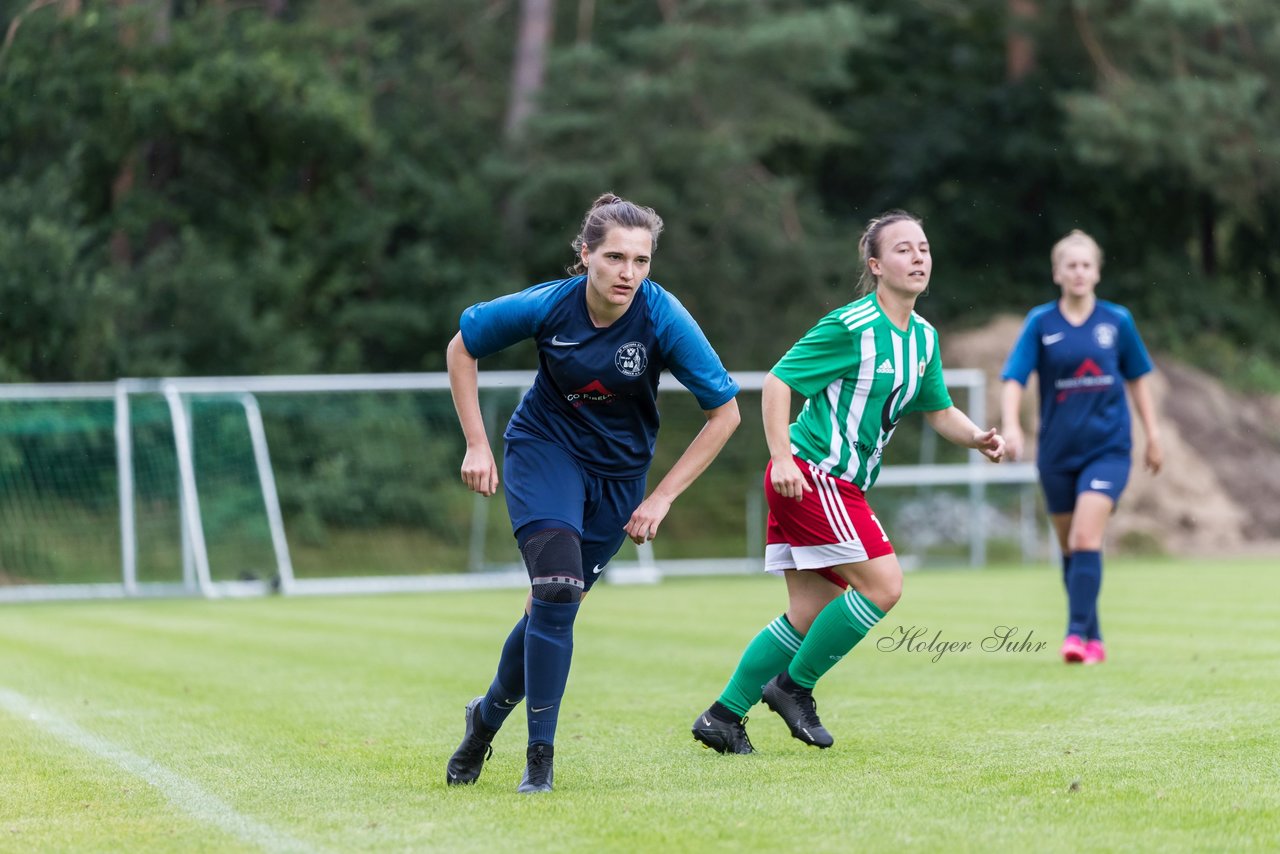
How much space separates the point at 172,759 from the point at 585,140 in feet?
70.9

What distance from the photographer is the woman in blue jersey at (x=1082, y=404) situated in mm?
9062

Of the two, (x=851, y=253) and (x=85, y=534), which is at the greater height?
(x=851, y=253)

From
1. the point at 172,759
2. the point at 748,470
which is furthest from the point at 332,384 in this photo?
the point at 172,759

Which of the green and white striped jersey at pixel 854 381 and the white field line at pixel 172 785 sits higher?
the green and white striped jersey at pixel 854 381

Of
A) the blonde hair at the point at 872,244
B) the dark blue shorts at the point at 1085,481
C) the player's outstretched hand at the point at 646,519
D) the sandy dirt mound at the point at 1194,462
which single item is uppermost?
the blonde hair at the point at 872,244

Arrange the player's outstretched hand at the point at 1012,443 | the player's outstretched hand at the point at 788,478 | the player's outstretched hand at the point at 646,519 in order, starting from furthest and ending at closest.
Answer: the player's outstretched hand at the point at 1012,443 < the player's outstretched hand at the point at 788,478 < the player's outstretched hand at the point at 646,519

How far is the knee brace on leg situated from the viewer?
5145mm

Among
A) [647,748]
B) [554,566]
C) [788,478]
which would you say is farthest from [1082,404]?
[554,566]

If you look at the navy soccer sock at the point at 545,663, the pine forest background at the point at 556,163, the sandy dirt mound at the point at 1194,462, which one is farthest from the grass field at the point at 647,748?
the sandy dirt mound at the point at 1194,462

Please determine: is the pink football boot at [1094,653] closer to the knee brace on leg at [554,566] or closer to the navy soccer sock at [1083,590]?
the navy soccer sock at [1083,590]

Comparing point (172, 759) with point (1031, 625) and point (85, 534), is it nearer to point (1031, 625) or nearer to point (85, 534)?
point (1031, 625)

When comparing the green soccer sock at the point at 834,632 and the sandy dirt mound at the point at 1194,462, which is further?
the sandy dirt mound at the point at 1194,462

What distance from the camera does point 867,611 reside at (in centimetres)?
600

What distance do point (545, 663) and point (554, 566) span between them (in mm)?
303
